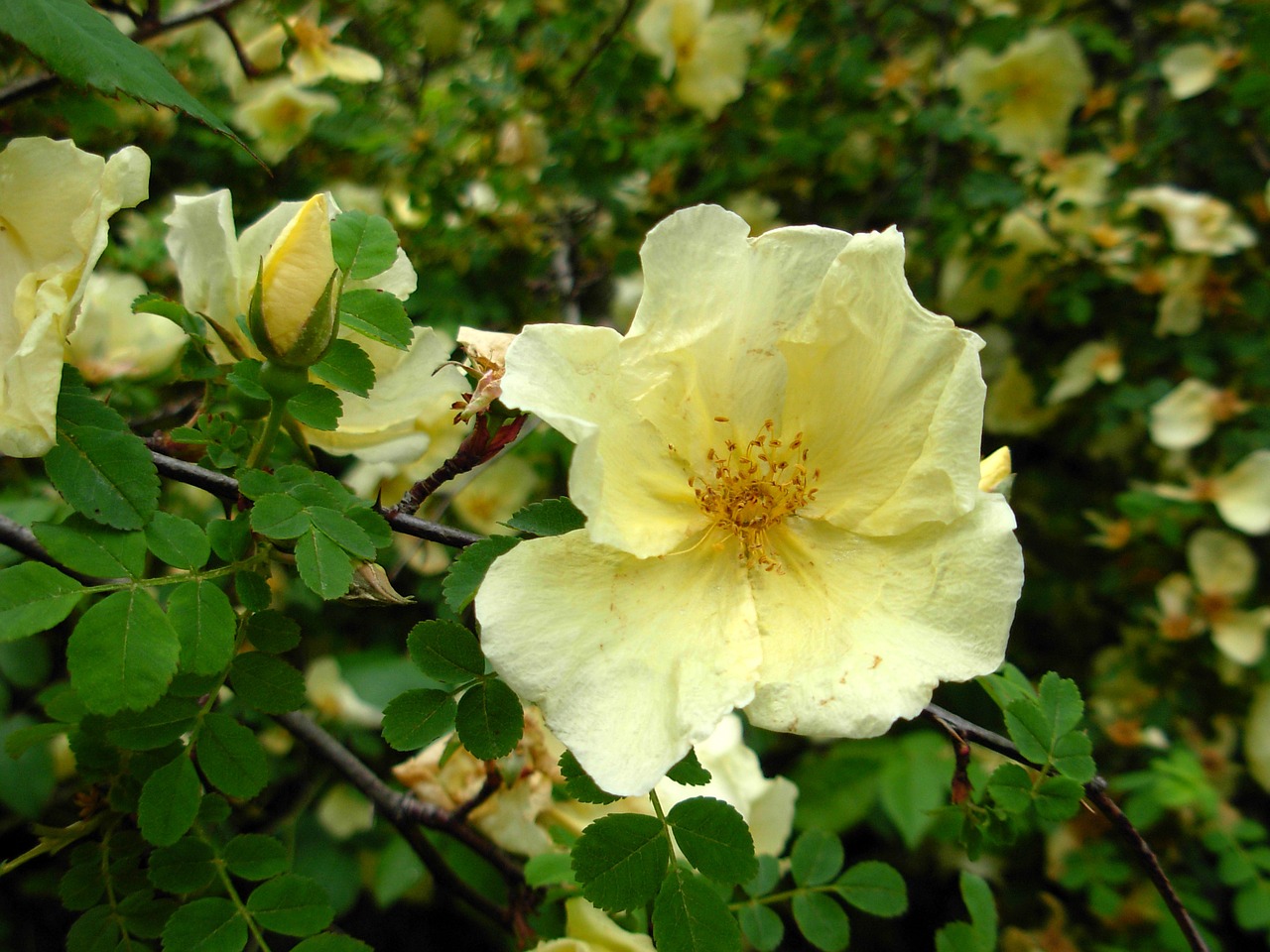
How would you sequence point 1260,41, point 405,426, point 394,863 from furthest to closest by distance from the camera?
point 1260,41, point 394,863, point 405,426

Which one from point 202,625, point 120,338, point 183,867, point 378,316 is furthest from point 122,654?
point 120,338

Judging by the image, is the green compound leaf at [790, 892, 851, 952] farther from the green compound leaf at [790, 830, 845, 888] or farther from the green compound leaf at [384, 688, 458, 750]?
the green compound leaf at [384, 688, 458, 750]

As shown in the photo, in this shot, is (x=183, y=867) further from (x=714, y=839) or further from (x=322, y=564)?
(x=714, y=839)

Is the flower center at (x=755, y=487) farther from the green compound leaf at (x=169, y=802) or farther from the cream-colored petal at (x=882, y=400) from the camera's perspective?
the green compound leaf at (x=169, y=802)

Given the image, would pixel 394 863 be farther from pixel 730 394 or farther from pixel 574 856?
pixel 730 394

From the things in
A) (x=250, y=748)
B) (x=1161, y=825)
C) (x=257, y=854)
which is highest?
(x=250, y=748)

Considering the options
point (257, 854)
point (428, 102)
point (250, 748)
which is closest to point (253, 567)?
point (250, 748)
